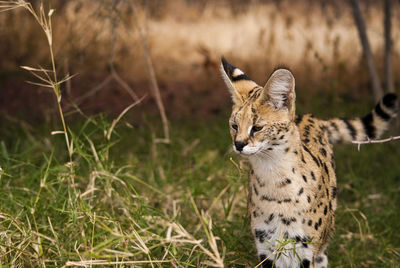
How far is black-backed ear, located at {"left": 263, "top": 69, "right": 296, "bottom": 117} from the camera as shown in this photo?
2512 millimetres

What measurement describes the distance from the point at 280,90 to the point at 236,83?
0.31 m

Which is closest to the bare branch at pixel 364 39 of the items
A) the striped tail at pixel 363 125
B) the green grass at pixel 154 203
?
the green grass at pixel 154 203

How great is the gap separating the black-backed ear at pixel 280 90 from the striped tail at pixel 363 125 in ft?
2.67

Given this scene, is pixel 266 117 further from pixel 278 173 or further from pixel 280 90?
pixel 278 173

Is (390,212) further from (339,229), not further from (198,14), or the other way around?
(198,14)

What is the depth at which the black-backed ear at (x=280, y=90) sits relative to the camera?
251 centimetres

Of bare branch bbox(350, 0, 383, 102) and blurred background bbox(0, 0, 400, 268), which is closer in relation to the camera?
blurred background bbox(0, 0, 400, 268)

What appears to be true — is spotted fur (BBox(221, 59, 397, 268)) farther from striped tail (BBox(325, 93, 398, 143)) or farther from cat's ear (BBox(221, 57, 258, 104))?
striped tail (BBox(325, 93, 398, 143))

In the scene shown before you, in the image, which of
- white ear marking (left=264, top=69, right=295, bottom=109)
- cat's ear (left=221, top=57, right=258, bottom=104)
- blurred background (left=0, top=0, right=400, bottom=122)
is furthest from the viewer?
blurred background (left=0, top=0, right=400, bottom=122)

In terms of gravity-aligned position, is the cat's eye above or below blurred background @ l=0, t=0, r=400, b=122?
above

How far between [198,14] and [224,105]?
8.13ft

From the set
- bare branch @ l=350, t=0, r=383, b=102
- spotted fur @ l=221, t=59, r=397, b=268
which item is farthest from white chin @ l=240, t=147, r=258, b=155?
bare branch @ l=350, t=0, r=383, b=102

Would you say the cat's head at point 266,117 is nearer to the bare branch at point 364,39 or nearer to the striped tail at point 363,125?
the striped tail at point 363,125

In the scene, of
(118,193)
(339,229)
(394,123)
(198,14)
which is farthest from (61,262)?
(198,14)
